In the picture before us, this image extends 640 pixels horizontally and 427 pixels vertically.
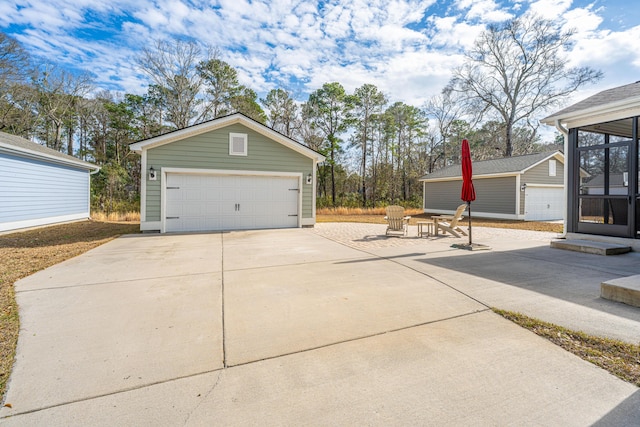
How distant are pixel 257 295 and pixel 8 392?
7.09ft

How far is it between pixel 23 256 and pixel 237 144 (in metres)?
6.26

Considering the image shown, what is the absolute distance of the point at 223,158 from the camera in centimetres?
980

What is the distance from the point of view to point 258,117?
22.6 metres

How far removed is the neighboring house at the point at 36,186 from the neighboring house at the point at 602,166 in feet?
52.8

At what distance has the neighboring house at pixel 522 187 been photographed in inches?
604

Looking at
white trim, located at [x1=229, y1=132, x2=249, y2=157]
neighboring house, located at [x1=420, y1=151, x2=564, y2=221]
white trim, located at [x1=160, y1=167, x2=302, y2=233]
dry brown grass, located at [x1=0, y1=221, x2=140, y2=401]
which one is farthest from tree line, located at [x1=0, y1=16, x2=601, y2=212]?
white trim, located at [x1=229, y1=132, x2=249, y2=157]

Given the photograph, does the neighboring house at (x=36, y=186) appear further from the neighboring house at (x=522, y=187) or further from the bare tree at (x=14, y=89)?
the neighboring house at (x=522, y=187)

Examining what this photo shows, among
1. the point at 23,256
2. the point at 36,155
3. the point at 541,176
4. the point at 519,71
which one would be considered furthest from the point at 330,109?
the point at 23,256

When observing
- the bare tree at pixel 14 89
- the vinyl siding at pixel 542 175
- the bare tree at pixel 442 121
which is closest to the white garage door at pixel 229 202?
the vinyl siding at pixel 542 175

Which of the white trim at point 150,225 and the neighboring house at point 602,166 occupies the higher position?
the neighboring house at point 602,166

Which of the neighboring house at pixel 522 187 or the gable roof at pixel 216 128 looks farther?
the neighboring house at pixel 522 187

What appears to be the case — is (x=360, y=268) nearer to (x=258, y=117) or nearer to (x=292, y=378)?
(x=292, y=378)

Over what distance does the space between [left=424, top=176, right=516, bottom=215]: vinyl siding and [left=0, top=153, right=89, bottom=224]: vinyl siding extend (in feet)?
68.4

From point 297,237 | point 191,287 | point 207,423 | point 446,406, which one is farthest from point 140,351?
point 297,237
